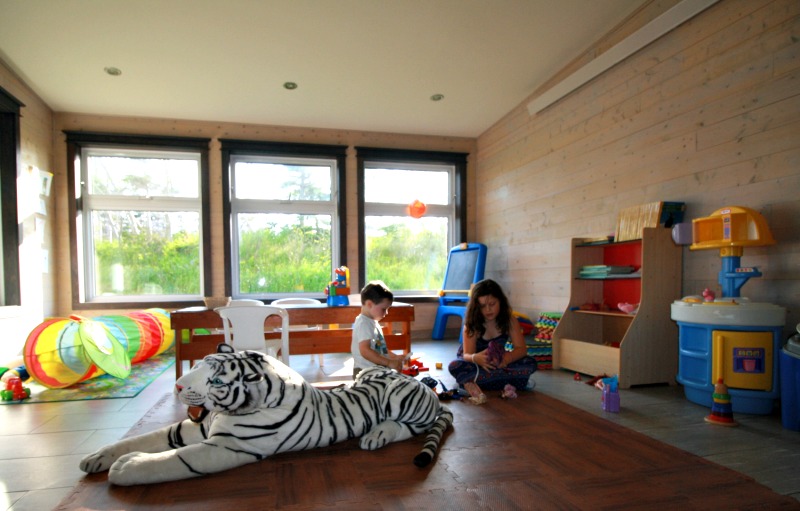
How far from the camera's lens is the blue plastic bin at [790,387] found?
84.6 inches

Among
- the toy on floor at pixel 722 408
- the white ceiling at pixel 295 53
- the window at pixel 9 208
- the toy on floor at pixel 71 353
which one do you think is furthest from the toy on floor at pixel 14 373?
the toy on floor at pixel 722 408

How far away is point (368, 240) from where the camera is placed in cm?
610

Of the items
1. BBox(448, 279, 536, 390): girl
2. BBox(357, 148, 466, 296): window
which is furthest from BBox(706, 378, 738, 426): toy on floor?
BBox(357, 148, 466, 296): window

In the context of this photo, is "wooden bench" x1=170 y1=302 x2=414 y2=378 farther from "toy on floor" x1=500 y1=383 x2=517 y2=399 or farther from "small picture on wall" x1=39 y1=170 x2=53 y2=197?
"small picture on wall" x1=39 y1=170 x2=53 y2=197

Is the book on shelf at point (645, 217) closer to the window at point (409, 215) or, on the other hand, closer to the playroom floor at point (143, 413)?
the playroom floor at point (143, 413)

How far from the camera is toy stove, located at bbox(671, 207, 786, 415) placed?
241 centimetres

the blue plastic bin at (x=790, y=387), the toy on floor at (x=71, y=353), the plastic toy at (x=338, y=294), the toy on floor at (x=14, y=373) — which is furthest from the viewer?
the plastic toy at (x=338, y=294)

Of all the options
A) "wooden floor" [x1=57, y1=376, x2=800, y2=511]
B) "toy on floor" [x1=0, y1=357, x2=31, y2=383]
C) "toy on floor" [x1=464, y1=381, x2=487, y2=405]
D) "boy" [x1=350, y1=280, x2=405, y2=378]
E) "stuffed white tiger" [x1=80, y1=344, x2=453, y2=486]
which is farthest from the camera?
"toy on floor" [x1=0, y1=357, x2=31, y2=383]

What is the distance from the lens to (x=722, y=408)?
233cm

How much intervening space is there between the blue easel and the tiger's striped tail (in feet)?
10.3

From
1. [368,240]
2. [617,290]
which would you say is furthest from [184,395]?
[368,240]

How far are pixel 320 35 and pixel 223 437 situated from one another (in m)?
3.25

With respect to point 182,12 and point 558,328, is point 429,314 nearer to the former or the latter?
point 558,328

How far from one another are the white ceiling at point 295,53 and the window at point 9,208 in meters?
0.53
